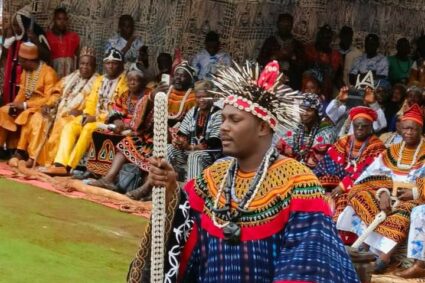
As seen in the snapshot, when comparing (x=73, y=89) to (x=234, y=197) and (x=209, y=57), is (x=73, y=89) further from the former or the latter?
(x=234, y=197)

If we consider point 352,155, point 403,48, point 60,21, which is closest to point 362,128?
point 352,155

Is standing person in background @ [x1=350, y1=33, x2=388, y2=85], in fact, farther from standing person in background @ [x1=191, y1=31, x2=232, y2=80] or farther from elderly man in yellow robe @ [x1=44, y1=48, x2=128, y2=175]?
elderly man in yellow robe @ [x1=44, y1=48, x2=128, y2=175]

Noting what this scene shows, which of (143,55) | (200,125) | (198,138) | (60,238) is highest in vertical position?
(143,55)

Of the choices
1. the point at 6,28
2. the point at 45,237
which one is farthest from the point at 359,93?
the point at 6,28

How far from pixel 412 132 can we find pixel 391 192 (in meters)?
0.53

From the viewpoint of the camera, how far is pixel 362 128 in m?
8.92

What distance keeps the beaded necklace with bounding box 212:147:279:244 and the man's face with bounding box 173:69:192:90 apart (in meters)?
6.86

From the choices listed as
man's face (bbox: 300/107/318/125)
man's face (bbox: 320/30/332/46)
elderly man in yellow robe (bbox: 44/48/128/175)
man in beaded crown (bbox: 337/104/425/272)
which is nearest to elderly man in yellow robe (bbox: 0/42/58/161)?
elderly man in yellow robe (bbox: 44/48/128/175)

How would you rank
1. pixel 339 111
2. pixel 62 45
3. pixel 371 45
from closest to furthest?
pixel 339 111 < pixel 371 45 < pixel 62 45

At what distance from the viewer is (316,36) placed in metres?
12.8

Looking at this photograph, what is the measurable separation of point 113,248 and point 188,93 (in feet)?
9.73

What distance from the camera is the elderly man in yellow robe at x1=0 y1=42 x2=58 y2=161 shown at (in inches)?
502

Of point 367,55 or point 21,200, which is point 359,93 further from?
point 21,200

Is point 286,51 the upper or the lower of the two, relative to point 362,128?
upper
